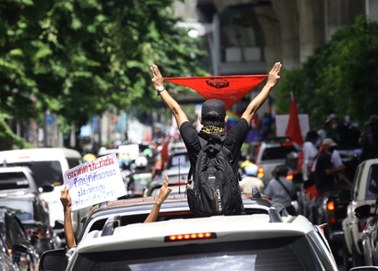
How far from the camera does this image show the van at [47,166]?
2777 centimetres

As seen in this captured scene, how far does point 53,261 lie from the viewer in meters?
9.31

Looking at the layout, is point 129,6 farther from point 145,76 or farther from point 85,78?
point 145,76

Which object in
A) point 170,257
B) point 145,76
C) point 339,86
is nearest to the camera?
point 170,257

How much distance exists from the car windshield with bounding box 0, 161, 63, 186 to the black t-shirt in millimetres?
18435

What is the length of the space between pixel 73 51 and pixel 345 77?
7210mm

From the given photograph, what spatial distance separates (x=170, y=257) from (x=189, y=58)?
50.3 m

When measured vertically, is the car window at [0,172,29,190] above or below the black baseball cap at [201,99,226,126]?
below

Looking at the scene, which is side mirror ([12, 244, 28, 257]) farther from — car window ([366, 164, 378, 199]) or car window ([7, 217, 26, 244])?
car window ([366, 164, 378, 199])

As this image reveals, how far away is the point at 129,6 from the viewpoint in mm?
37156

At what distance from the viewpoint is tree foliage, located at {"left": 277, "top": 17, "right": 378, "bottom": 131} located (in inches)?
1166

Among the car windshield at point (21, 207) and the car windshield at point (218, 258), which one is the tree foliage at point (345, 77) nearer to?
the car windshield at point (21, 207)

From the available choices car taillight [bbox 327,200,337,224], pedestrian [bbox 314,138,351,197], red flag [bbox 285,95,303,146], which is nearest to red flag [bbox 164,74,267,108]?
car taillight [bbox 327,200,337,224]

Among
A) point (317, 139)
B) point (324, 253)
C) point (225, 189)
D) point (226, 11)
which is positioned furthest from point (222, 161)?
point (226, 11)

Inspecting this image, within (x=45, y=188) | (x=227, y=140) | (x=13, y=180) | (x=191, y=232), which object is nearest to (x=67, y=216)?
(x=227, y=140)
